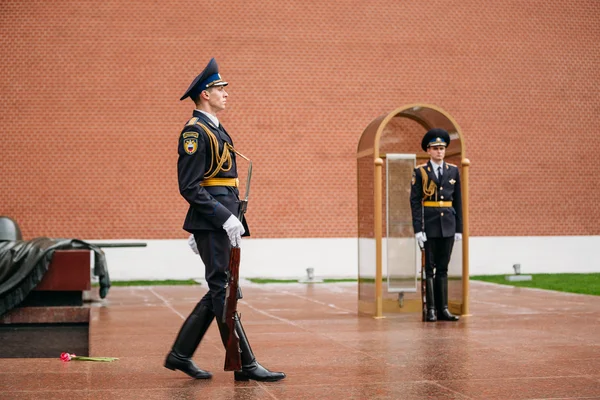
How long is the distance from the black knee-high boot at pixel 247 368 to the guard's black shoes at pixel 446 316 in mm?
3329

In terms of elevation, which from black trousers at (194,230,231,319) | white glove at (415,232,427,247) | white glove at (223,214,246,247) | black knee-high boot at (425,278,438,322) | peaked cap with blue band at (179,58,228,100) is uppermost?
peaked cap with blue band at (179,58,228,100)

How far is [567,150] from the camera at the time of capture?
1634 centimetres

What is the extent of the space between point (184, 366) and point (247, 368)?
1.11ft

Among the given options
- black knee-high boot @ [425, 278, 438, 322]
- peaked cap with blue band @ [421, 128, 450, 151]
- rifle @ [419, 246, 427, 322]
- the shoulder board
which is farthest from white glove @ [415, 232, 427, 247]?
the shoulder board

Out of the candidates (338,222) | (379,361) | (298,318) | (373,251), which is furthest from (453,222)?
(338,222)

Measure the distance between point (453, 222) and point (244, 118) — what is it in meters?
8.13

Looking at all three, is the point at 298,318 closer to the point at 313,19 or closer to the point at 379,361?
the point at 379,361

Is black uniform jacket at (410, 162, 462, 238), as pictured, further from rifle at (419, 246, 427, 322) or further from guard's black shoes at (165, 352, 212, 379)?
guard's black shoes at (165, 352, 212, 379)

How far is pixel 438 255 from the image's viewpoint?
25.4 feet

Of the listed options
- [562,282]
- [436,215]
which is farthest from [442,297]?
[562,282]

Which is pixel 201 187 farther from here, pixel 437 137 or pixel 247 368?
pixel 437 137

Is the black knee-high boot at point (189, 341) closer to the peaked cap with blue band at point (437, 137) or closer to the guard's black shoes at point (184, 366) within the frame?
the guard's black shoes at point (184, 366)

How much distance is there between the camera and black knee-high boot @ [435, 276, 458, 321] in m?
7.64

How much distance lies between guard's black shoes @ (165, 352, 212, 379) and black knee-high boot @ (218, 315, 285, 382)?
19 cm
